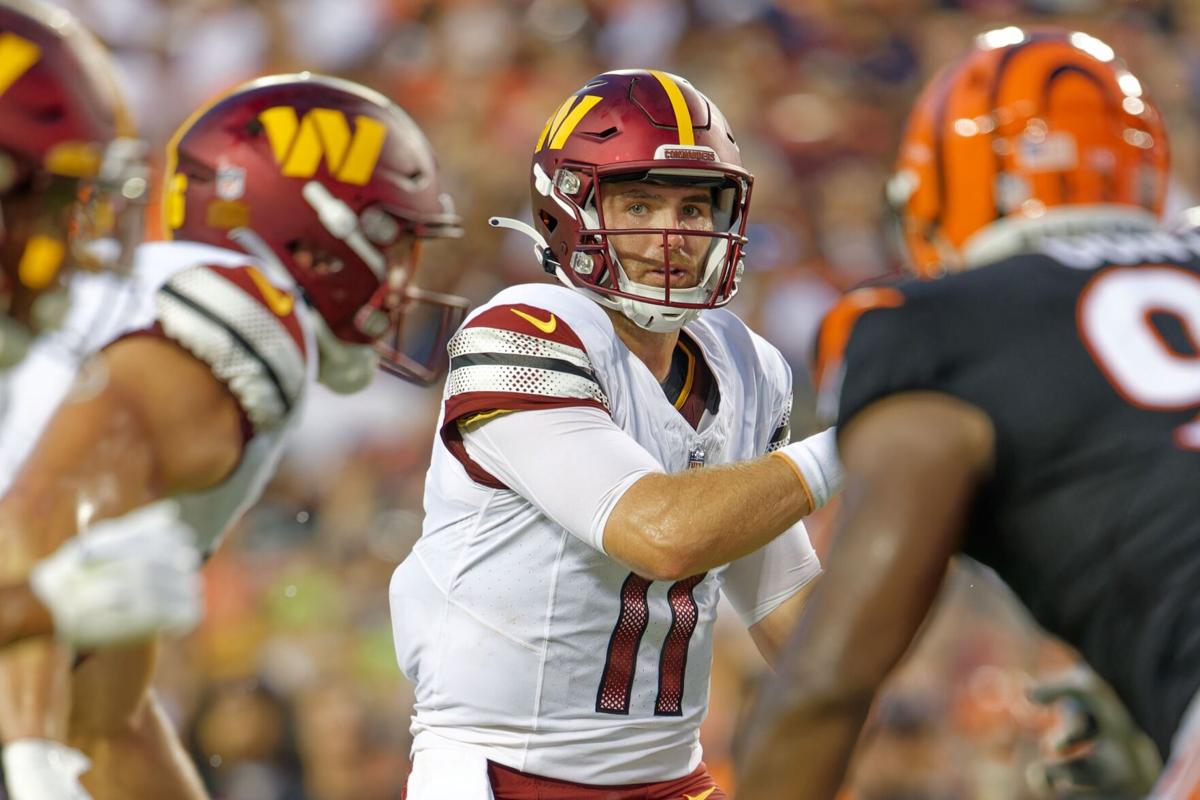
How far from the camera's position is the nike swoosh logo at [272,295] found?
3.17 meters

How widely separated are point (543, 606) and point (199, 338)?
784mm

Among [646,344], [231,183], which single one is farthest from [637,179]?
[231,183]

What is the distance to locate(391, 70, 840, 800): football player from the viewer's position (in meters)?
2.88

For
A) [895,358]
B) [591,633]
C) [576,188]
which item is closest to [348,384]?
[576,188]

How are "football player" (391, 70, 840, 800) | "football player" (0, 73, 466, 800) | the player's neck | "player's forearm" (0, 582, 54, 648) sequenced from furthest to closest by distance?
the player's neck, "football player" (391, 70, 840, 800), "football player" (0, 73, 466, 800), "player's forearm" (0, 582, 54, 648)

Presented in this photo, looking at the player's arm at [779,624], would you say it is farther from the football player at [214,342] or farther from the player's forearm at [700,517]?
the football player at [214,342]

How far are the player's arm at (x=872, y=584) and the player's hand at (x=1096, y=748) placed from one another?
1310mm

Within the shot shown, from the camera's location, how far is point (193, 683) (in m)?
6.66

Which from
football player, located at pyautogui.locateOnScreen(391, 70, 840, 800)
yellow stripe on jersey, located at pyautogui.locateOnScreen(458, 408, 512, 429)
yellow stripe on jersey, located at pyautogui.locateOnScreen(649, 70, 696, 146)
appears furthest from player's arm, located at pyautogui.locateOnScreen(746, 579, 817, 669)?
yellow stripe on jersey, located at pyautogui.locateOnScreen(649, 70, 696, 146)

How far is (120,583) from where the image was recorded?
8.47 ft

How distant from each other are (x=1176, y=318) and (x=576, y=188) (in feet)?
4.85

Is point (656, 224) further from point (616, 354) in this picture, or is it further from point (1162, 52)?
point (1162, 52)

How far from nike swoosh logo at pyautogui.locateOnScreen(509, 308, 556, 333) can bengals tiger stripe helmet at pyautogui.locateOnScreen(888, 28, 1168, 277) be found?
78 cm

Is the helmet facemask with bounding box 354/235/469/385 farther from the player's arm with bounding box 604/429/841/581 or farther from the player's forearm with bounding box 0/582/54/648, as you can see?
the player's forearm with bounding box 0/582/54/648
